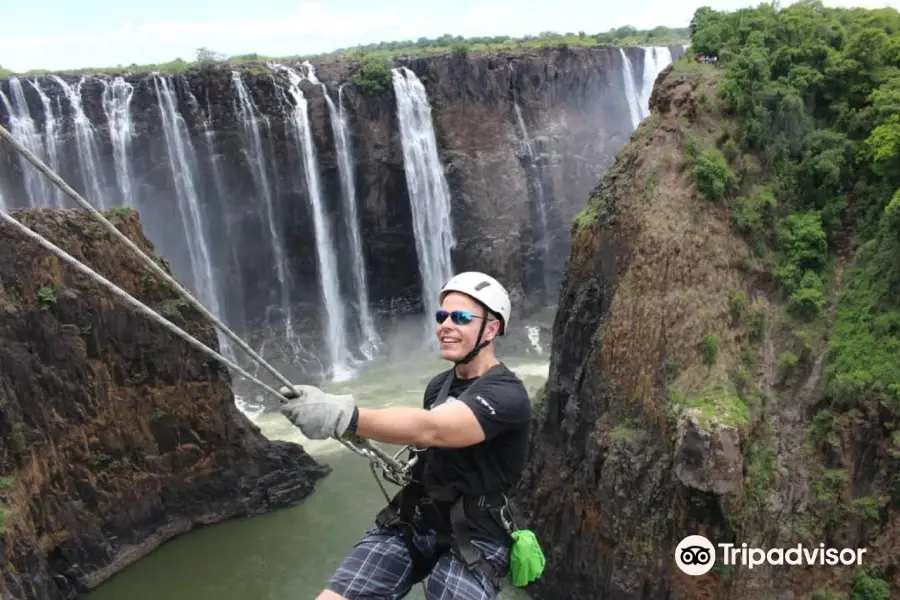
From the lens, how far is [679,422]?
42.2 ft

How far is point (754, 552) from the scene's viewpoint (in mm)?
12695

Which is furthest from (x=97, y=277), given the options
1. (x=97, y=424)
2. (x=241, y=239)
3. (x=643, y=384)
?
(x=241, y=239)

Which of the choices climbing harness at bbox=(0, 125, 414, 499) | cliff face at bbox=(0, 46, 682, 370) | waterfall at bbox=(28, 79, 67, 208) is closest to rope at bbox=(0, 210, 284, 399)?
climbing harness at bbox=(0, 125, 414, 499)

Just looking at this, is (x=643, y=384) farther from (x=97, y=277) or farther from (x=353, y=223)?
(x=353, y=223)

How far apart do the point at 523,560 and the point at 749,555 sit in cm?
982

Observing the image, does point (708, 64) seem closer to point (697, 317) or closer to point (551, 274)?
point (697, 317)

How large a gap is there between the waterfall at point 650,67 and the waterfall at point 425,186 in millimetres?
12210

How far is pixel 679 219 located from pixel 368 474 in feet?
35.9

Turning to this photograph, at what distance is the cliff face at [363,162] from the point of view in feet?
85.6

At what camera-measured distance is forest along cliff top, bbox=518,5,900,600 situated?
12.7m

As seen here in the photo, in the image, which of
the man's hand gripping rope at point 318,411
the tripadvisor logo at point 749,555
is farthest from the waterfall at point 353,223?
the man's hand gripping rope at point 318,411

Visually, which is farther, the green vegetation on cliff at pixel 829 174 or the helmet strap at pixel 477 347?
the green vegetation on cliff at pixel 829 174

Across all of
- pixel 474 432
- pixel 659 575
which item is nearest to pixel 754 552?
pixel 659 575

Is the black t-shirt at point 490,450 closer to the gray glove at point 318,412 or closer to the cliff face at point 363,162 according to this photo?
the gray glove at point 318,412
